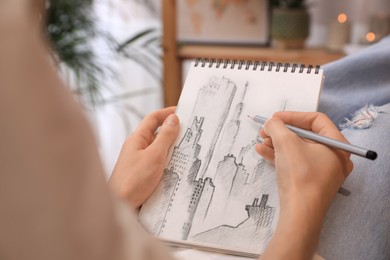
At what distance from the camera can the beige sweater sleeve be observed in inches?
11.0

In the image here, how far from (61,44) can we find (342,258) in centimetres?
142

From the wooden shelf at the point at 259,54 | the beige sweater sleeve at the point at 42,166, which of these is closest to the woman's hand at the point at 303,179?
the beige sweater sleeve at the point at 42,166

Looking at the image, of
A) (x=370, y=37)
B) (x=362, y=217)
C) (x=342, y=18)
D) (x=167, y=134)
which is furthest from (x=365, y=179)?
(x=342, y=18)

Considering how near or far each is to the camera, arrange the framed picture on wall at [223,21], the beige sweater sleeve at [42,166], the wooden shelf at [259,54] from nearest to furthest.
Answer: the beige sweater sleeve at [42,166] < the wooden shelf at [259,54] < the framed picture on wall at [223,21]

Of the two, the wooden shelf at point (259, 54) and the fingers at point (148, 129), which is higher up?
the wooden shelf at point (259, 54)

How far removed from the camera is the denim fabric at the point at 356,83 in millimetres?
861

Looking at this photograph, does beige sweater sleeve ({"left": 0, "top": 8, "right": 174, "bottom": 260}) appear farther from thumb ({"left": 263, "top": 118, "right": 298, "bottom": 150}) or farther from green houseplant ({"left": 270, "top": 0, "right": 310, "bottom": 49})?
green houseplant ({"left": 270, "top": 0, "right": 310, "bottom": 49})

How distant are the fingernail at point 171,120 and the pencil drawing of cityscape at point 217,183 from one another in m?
0.02

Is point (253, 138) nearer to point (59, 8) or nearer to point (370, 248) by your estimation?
point (370, 248)

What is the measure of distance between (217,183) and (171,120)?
108 millimetres

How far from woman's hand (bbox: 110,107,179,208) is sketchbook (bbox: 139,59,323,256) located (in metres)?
0.02

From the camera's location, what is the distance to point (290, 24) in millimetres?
1830

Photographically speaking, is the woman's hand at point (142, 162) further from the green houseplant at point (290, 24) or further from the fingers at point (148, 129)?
the green houseplant at point (290, 24)

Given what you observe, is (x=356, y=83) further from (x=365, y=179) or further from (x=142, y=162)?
(x=142, y=162)
